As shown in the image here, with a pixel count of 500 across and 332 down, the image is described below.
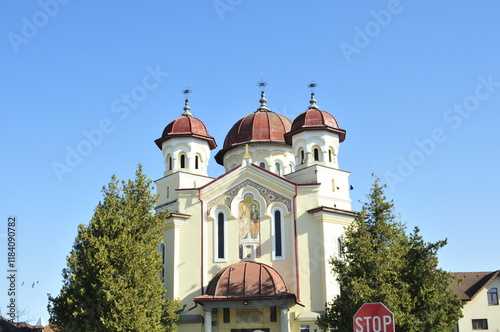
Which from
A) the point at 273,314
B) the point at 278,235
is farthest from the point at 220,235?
the point at 273,314

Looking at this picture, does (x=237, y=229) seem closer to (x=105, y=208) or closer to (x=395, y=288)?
(x=105, y=208)

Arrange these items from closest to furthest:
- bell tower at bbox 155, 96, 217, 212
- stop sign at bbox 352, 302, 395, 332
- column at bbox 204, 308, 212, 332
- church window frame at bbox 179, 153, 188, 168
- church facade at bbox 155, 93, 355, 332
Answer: stop sign at bbox 352, 302, 395, 332 → column at bbox 204, 308, 212, 332 → church facade at bbox 155, 93, 355, 332 → bell tower at bbox 155, 96, 217, 212 → church window frame at bbox 179, 153, 188, 168

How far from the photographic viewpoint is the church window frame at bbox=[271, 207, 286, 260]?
3121 cm

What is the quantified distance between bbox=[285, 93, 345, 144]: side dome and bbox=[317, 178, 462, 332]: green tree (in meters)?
9.62

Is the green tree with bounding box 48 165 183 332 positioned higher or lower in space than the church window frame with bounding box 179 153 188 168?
lower

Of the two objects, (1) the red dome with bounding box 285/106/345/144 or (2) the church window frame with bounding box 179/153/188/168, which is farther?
(2) the church window frame with bounding box 179/153/188/168

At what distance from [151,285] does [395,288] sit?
10.1 metres

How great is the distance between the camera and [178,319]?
27.8 metres

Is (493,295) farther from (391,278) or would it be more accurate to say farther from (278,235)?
(391,278)

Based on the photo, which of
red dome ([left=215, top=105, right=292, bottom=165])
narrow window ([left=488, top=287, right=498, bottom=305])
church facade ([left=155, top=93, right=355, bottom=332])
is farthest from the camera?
red dome ([left=215, top=105, right=292, bottom=165])

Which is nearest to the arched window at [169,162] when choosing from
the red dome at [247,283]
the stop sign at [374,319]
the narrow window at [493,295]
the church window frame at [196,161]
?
the church window frame at [196,161]

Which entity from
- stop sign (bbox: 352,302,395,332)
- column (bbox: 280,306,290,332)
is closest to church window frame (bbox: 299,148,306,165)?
column (bbox: 280,306,290,332)

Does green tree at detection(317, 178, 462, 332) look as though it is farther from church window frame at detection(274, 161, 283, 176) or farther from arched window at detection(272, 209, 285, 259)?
church window frame at detection(274, 161, 283, 176)

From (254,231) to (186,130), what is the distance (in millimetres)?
8152
